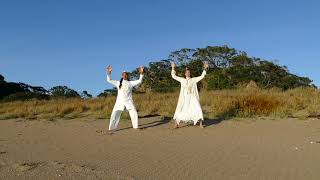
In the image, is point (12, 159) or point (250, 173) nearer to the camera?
point (250, 173)

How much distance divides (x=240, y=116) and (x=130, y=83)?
494 cm

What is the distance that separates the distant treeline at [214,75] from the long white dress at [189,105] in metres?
25.2

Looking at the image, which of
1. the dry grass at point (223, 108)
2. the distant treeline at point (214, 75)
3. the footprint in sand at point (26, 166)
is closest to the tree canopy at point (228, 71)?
the distant treeline at point (214, 75)

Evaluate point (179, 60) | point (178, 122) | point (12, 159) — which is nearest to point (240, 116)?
point (178, 122)

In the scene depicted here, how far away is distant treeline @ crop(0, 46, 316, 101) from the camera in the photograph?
1756 inches

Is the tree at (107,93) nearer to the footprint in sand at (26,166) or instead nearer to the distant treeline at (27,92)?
the distant treeline at (27,92)

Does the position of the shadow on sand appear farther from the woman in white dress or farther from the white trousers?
the woman in white dress

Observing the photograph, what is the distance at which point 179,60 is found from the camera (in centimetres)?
5538

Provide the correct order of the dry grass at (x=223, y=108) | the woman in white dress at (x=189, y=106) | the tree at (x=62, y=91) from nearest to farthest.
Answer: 1. the woman in white dress at (x=189, y=106)
2. the dry grass at (x=223, y=108)
3. the tree at (x=62, y=91)

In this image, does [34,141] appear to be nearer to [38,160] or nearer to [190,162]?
[38,160]

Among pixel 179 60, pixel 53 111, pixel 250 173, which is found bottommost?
pixel 250 173

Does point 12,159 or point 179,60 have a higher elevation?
point 179,60

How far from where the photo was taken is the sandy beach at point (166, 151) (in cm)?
882

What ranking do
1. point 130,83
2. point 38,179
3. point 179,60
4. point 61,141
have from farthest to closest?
point 179,60 → point 130,83 → point 61,141 → point 38,179
